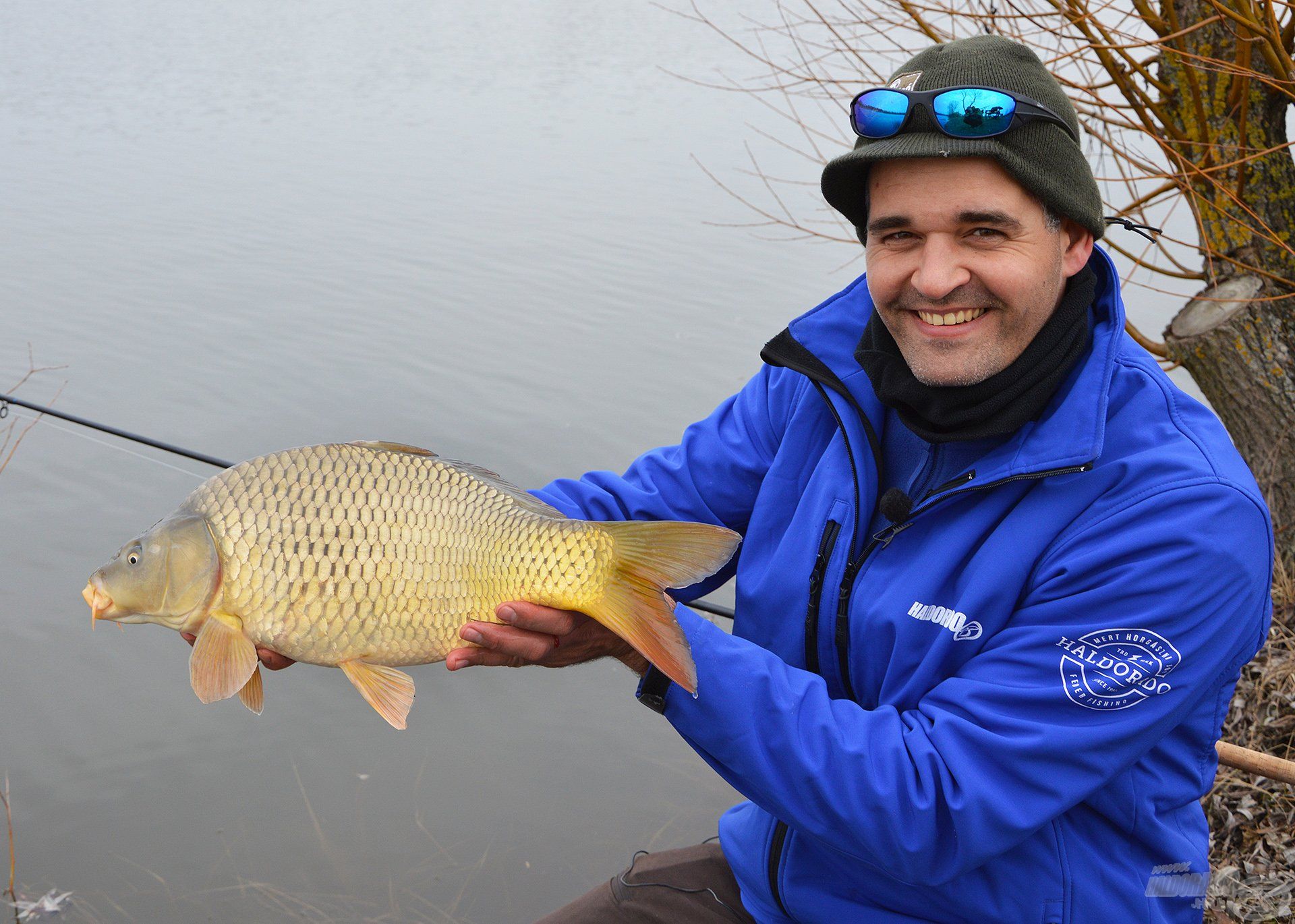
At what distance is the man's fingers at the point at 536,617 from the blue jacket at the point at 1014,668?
0.16 m

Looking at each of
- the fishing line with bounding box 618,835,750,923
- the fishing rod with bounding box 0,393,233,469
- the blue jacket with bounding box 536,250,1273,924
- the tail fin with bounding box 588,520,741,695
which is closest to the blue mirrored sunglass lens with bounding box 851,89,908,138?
the blue jacket with bounding box 536,250,1273,924

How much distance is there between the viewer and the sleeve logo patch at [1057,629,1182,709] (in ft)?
4.37

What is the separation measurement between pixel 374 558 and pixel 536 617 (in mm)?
224

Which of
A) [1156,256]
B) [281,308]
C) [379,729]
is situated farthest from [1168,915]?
[1156,256]

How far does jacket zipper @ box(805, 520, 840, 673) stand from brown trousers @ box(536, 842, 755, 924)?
0.47m

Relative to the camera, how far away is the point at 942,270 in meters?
1.59

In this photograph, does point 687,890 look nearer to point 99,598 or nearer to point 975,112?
point 99,598

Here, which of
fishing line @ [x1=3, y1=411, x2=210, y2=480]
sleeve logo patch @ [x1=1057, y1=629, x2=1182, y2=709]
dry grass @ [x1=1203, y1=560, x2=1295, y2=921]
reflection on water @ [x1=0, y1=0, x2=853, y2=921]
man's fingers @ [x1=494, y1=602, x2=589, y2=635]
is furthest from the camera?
fishing line @ [x1=3, y1=411, x2=210, y2=480]

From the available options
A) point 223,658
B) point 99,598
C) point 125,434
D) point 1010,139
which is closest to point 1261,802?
point 1010,139

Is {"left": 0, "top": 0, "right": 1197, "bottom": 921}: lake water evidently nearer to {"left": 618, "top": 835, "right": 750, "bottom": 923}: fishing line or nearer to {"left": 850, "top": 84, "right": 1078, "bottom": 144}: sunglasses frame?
{"left": 618, "top": 835, "right": 750, "bottom": 923}: fishing line

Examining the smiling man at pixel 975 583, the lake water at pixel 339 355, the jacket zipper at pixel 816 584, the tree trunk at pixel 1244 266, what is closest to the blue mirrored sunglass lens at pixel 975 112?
the smiling man at pixel 975 583

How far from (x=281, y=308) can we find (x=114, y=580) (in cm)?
514

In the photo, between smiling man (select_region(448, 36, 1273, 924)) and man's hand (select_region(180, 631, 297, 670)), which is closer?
smiling man (select_region(448, 36, 1273, 924))

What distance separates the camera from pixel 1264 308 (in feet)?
9.68
